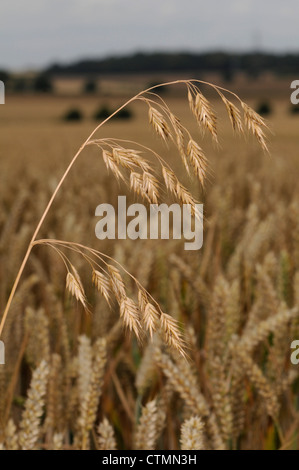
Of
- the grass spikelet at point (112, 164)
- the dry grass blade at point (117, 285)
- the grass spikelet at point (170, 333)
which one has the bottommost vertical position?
the grass spikelet at point (170, 333)

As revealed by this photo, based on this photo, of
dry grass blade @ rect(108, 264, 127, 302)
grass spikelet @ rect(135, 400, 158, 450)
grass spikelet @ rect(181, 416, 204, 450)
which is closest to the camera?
dry grass blade @ rect(108, 264, 127, 302)

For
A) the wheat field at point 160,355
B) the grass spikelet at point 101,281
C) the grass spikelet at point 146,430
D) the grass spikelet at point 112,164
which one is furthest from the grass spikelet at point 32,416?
the grass spikelet at point 112,164

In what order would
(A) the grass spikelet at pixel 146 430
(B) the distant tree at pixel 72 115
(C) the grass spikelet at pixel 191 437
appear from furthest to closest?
(B) the distant tree at pixel 72 115
(A) the grass spikelet at pixel 146 430
(C) the grass spikelet at pixel 191 437

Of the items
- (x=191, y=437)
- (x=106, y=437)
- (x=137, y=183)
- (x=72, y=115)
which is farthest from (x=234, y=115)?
(x=72, y=115)

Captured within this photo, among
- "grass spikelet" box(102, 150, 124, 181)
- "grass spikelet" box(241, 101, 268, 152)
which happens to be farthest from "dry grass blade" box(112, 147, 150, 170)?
"grass spikelet" box(241, 101, 268, 152)

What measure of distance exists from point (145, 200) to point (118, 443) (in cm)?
72

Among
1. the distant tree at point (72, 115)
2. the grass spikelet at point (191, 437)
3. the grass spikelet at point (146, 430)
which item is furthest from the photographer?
the distant tree at point (72, 115)

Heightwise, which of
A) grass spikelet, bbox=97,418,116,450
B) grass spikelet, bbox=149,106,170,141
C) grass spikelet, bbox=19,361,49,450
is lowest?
grass spikelet, bbox=97,418,116,450

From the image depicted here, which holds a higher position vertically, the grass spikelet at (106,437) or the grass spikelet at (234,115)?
the grass spikelet at (234,115)

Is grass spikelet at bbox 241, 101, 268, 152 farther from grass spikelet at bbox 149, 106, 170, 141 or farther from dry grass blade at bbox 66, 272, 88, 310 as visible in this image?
dry grass blade at bbox 66, 272, 88, 310

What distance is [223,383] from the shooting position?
3.08 feet

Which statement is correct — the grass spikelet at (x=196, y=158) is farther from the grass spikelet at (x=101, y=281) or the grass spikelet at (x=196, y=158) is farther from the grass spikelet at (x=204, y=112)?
the grass spikelet at (x=101, y=281)

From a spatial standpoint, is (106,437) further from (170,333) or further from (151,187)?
(151,187)

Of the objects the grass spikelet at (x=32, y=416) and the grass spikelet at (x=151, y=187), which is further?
the grass spikelet at (x=32, y=416)
